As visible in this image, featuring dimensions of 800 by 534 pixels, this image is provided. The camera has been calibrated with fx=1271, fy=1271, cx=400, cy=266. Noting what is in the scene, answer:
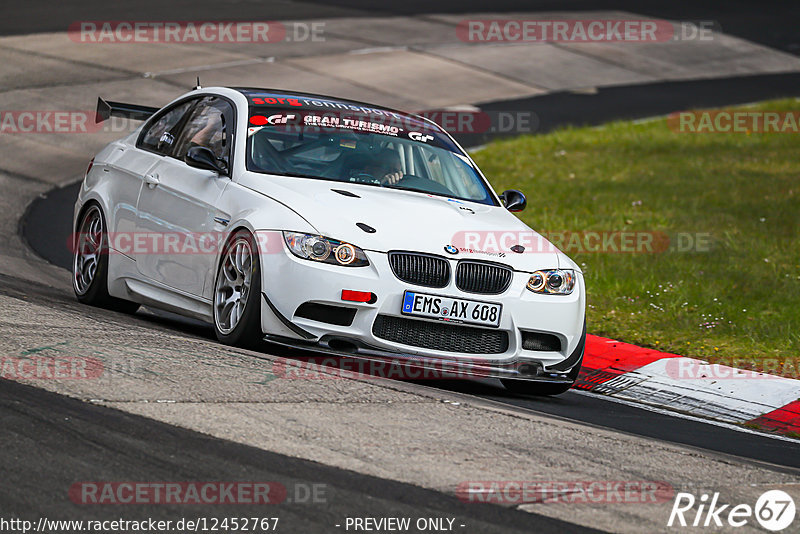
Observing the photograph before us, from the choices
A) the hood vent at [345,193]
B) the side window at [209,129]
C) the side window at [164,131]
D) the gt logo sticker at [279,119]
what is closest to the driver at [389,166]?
the hood vent at [345,193]

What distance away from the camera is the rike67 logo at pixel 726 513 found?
15.8 ft

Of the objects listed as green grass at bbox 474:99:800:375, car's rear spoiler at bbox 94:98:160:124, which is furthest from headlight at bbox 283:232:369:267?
green grass at bbox 474:99:800:375

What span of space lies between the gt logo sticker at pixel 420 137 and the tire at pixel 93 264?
2188 mm

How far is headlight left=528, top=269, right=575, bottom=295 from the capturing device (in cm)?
723

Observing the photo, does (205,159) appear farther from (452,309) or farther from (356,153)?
(452,309)

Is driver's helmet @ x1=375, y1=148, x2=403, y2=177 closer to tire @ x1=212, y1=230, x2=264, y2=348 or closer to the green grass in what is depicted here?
tire @ x1=212, y1=230, x2=264, y2=348

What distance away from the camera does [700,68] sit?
26.5 meters

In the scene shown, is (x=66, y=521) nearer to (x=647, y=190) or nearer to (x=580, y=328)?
(x=580, y=328)

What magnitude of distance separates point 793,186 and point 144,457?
11506mm

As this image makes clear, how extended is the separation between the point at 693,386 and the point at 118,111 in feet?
14.6

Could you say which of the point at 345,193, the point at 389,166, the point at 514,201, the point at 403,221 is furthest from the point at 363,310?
the point at 514,201

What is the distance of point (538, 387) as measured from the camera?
7629 millimetres

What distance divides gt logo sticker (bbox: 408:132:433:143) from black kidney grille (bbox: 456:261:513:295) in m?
1.68

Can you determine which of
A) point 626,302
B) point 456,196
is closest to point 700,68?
point 626,302
